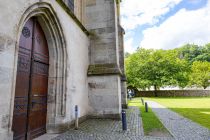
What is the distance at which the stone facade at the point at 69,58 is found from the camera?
313 cm

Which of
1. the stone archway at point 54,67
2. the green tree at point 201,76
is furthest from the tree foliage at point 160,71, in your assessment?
the stone archway at point 54,67

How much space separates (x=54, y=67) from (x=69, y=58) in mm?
713

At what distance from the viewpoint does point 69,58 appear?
583cm

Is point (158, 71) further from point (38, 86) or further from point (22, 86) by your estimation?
point (22, 86)

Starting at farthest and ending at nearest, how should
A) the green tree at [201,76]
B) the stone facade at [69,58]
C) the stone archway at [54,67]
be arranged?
the green tree at [201,76] < the stone archway at [54,67] < the stone facade at [69,58]

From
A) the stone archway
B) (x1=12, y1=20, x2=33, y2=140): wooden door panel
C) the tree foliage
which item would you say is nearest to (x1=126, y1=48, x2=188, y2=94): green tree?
the tree foliage

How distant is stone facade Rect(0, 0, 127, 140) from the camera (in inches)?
123

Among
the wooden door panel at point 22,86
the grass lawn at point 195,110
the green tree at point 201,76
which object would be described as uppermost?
the green tree at point 201,76

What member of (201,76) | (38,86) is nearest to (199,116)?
(38,86)

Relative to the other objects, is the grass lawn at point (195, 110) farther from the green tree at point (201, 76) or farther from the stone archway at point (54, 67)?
the green tree at point (201, 76)

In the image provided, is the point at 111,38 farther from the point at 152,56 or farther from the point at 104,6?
the point at 152,56

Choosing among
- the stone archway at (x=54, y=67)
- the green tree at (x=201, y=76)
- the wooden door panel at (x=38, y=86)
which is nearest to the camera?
the wooden door panel at (x=38, y=86)

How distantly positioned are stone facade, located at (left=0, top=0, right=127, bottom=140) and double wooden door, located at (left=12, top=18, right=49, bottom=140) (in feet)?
0.79

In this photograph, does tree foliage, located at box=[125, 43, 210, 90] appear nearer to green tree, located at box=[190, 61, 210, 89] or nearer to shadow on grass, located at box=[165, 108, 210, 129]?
green tree, located at box=[190, 61, 210, 89]
